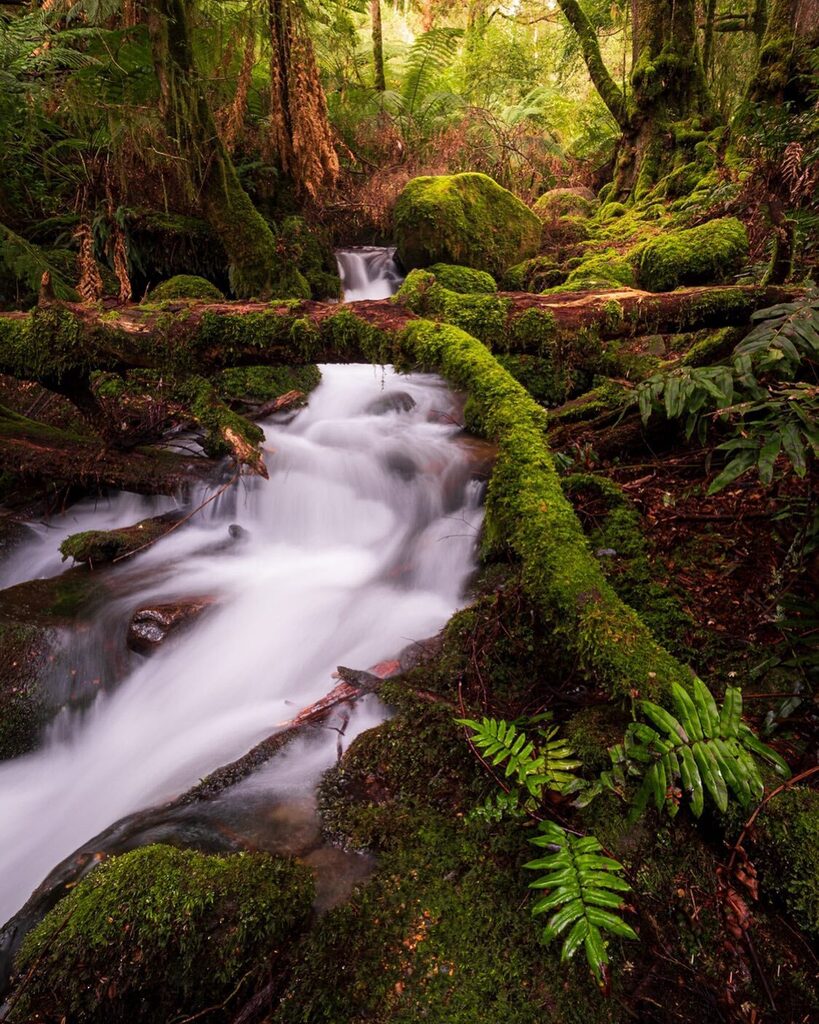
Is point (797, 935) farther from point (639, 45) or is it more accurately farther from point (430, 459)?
point (639, 45)

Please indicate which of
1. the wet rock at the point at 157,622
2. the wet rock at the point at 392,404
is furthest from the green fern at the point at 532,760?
the wet rock at the point at 392,404

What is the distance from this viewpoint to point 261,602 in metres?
3.93

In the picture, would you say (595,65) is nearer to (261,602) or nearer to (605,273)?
(605,273)

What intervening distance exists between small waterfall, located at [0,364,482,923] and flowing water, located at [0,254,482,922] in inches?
0.4

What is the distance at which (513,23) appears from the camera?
480 inches

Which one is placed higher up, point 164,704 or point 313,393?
point 313,393

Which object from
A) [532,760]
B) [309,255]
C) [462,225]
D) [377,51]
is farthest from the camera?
[377,51]

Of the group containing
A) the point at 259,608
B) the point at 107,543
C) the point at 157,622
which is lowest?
the point at 259,608

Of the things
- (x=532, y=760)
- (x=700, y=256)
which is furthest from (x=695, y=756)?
(x=700, y=256)

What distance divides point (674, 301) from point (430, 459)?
2.60 meters

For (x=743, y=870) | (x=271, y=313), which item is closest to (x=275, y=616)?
(x=271, y=313)

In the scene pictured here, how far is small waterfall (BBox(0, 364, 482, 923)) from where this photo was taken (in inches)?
107

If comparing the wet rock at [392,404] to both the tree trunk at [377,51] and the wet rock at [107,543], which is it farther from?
the tree trunk at [377,51]

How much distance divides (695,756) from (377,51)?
1239 centimetres
